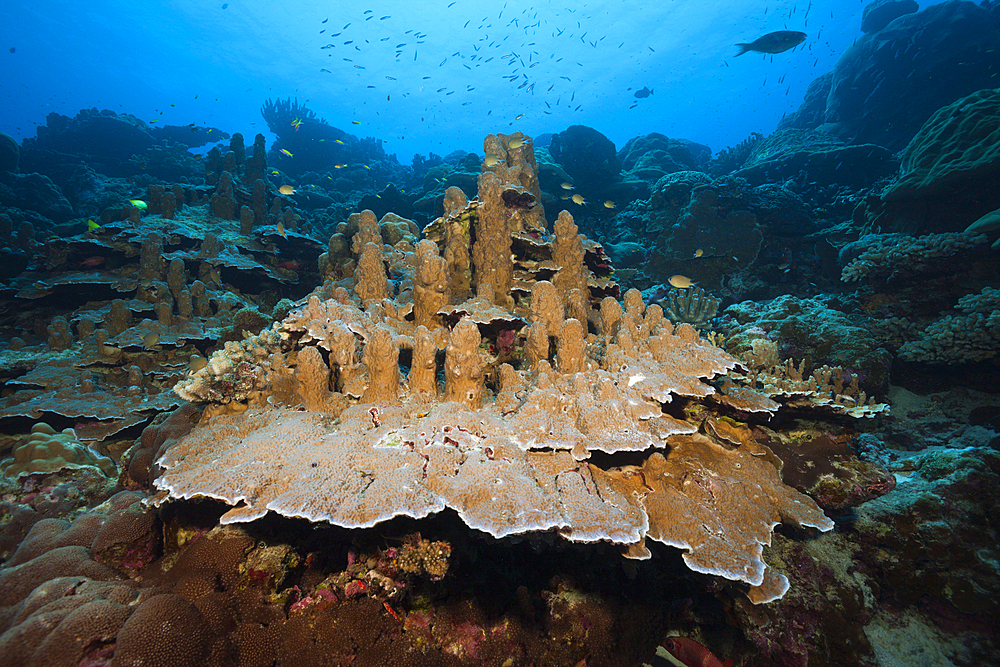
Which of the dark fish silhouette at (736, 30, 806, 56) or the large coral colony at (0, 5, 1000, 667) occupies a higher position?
the dark fish silhouette at (736, 30, 806, 56)

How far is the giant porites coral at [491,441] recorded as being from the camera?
2043 mm

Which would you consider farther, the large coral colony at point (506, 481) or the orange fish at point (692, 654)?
the orange fish at point (692, 654)

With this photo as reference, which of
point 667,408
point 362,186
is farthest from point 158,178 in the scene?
point 667,408

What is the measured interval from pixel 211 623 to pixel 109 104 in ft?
414

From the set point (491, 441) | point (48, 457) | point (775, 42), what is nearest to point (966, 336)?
point (491, 441)

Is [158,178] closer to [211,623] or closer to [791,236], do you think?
[211,623]

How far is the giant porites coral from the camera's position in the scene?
2.04 m

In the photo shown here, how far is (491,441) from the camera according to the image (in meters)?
2.51

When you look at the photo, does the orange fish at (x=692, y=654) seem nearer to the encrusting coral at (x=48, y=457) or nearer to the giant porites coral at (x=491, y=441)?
the giant porites coral at (x=491, y=441)

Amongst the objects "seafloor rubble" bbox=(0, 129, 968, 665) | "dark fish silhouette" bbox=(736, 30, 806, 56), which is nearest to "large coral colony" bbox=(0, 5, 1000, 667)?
"seafloor rubble" bbox=(0, 129, 968, 665)

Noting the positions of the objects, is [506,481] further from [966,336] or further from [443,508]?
[966,336]

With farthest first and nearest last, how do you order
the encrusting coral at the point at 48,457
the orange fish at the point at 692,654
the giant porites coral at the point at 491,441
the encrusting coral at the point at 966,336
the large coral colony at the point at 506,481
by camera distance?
1. the encrusting coral at the point at 966,336
2. the encrusting coral at the point at 48,457
3. the orange fish at the point at 692,654
4. the large coral colony at the point at 506,481
5. the giant porites coral at the point at 491,441

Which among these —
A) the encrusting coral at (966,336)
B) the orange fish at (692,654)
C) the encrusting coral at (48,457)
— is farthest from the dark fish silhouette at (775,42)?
the encrusting coral at (48,457)

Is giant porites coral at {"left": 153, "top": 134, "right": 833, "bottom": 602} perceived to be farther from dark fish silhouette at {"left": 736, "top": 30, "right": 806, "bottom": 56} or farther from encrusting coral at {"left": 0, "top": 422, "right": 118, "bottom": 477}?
dark fish silhouette at {"left": 736, "top": 30, "right": 806, "bottom": 56}
